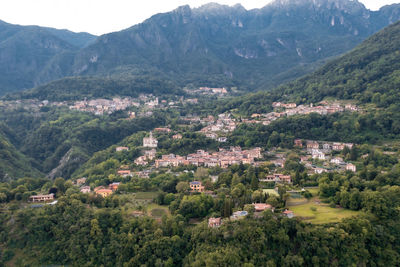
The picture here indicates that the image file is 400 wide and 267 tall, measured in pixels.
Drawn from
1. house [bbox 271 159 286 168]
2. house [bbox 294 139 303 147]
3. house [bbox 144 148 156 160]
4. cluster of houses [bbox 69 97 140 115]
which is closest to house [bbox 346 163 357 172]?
house [bbox 271 159 286 168]

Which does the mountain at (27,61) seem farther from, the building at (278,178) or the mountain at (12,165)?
the building at (278,178)

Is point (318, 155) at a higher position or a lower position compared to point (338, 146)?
lower

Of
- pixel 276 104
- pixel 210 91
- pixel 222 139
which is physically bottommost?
pixel 222 139

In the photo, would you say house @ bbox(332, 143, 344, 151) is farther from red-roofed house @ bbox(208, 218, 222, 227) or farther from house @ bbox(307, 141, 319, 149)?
red-roofed house @ bbox(208, 218, 222, 227)

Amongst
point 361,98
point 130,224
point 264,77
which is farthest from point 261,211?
point 264,77

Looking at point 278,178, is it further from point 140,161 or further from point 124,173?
point 140,161

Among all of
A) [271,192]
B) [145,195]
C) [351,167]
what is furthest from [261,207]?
[351,167]
